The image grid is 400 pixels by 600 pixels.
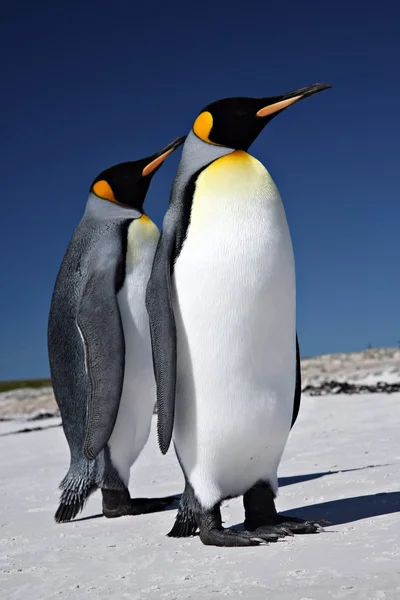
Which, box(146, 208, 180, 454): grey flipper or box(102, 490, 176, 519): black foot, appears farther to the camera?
box(102, 490, 176, 519): black foot

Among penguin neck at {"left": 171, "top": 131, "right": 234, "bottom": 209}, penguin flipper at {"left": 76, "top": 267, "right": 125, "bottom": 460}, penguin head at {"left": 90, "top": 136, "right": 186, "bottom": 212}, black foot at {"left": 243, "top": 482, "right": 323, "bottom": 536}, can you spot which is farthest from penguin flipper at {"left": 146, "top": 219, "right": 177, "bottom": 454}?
penguin head at {"left": 90, "top": 136, "right": 186, "bottom": 212}

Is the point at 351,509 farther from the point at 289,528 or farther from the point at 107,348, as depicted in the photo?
the point at 107,348

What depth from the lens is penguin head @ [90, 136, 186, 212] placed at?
5523 millimetres

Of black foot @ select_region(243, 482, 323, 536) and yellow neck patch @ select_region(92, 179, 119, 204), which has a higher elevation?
yellow neck patch @ select_region(92, 179, 119, 204)

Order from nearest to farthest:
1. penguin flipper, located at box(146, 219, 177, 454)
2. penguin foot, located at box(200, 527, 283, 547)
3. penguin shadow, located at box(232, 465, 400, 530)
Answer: penguin foot, located at box(200, 527, 283, 547) < penguin flipper, located at box(146, 219, 177, 454) < penguin shadow, located at box(232, 465, 400, 530)

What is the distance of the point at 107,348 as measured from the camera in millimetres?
4875

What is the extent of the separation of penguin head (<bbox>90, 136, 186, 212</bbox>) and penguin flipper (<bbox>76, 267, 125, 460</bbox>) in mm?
698

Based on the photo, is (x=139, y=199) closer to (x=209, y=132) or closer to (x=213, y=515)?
(x=209, y=132)

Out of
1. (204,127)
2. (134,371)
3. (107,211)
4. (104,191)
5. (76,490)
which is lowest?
(76,490)

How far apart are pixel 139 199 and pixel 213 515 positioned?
265 cm

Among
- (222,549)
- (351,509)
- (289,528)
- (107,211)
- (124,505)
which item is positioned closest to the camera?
(222,549)

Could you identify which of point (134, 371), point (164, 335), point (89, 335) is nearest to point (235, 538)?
point (164, 335)

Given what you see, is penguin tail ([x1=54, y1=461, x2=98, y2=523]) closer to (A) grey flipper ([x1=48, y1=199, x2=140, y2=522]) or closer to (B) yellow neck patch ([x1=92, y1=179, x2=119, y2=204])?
(A) grey flipper ([x1=48, y1=199, x2=140, y2=522])

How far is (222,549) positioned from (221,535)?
0.09 m
